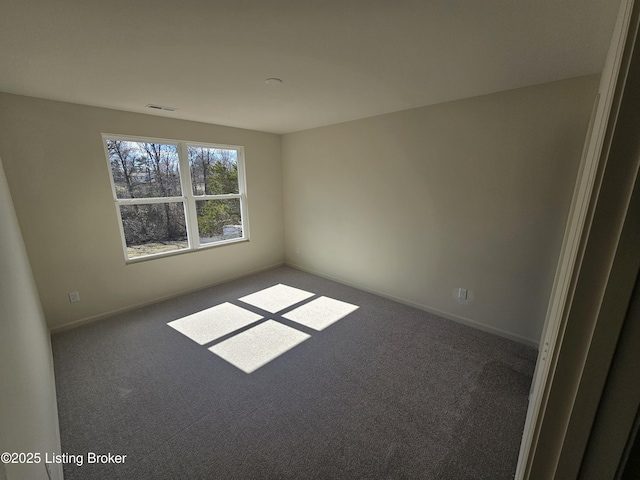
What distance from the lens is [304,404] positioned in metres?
1.92

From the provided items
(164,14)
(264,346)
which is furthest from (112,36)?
(264,346)

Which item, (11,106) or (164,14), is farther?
(11,106)

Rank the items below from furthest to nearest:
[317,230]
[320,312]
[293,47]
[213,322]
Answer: [317,230]
[320,312]
[213,322]
[293,47]

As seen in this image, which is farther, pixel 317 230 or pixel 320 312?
pixel 317 230

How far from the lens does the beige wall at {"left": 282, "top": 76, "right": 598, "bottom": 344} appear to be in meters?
2.28

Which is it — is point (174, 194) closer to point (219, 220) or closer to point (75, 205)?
point (219, 220)

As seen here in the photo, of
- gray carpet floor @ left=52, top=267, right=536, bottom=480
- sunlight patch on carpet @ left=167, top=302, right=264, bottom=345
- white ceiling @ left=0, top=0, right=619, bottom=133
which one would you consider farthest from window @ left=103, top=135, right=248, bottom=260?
gray carpet floor @ left=52, top=267, right=536, bottom=480

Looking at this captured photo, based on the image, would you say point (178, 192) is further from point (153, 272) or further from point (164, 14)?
point (164, 14)

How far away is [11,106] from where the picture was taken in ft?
7.73

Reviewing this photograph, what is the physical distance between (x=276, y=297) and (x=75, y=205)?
2442mm

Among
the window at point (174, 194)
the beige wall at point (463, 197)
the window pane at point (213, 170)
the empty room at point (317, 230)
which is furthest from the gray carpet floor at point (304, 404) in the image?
the window pane at point (213, 170)

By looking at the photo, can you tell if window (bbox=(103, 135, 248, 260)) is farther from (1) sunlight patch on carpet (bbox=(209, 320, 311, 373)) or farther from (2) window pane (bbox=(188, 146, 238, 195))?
(1) sunlight patch on carpet (bbox=(209, 320, 311, 373))

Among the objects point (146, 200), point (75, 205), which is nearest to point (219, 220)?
point (146, 200)

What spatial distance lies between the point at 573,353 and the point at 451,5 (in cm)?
158
